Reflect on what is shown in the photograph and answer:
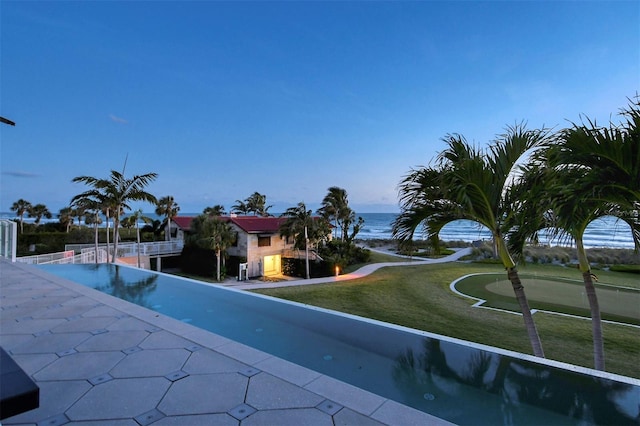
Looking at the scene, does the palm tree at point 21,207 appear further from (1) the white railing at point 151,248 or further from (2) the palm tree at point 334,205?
(2) the palm tree at point 334,205

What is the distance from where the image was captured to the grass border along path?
1009 centimetres

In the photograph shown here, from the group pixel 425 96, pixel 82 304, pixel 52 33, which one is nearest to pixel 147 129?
pixel 52 33

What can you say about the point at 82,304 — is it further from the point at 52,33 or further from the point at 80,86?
the point at 80,86

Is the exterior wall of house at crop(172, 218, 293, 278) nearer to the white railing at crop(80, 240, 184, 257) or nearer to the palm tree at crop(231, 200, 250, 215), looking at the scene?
the white railing at crop(80, 240, 184, 257)

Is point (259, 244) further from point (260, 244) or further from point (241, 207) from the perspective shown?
point (241, 207)

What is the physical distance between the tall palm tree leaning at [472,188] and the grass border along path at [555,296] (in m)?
7.31

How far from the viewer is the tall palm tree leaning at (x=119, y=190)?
1266 cm

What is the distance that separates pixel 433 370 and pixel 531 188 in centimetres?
281

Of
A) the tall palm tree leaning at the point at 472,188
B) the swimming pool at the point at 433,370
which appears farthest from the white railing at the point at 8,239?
the tall palm tree leaning at the point at 472,188

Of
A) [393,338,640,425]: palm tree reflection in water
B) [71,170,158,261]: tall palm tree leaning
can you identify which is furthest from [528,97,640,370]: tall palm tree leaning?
[71,170,158,261]: tall palm tree leaning

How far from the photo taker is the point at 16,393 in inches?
45.6

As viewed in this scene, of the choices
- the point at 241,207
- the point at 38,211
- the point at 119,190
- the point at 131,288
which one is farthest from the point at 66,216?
the point at 131,288

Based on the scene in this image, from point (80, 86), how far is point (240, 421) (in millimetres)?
18957

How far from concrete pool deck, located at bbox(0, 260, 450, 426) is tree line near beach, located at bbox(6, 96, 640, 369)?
2933 mm
